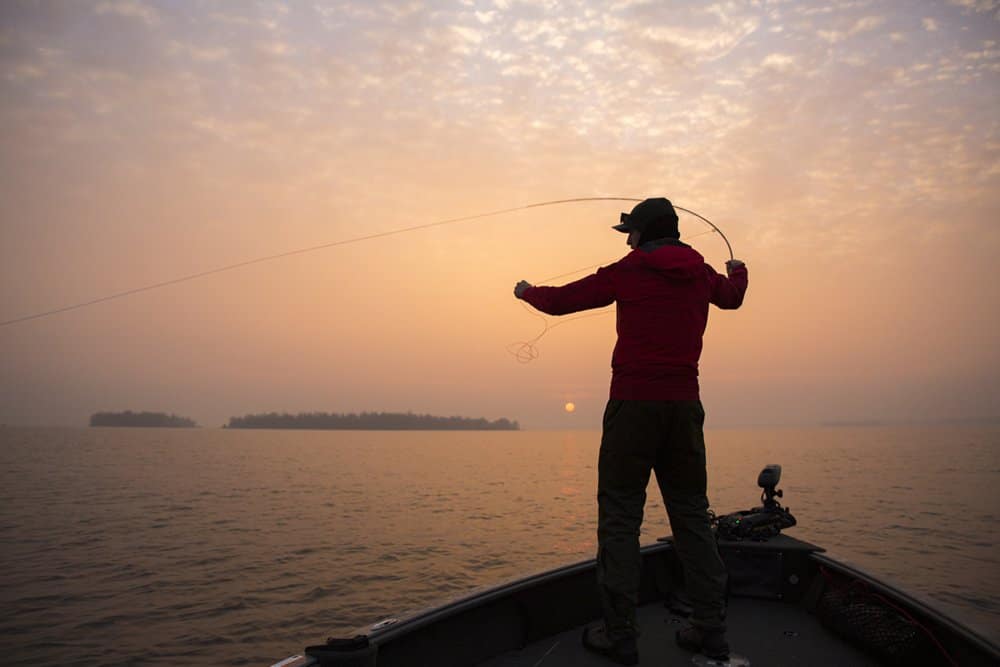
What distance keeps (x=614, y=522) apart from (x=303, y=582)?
11.9m

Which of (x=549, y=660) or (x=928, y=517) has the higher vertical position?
(x=549, y=660)

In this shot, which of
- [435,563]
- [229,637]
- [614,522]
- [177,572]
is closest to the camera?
[614,522]

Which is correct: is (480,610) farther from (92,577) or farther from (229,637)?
(92,577)

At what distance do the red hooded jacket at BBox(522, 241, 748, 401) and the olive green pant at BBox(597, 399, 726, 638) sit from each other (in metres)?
0.12

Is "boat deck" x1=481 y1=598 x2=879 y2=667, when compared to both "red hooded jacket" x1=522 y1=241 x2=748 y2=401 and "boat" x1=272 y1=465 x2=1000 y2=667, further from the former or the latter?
"red hooded jacket" x1=522 y1=241 x2=748 y2=401

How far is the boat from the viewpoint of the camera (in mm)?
3045

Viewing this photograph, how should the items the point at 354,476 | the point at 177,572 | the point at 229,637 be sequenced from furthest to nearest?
the point at 354,476 → the point at 177,572 → the point at 229,637

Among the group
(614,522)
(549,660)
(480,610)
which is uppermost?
(614,522)

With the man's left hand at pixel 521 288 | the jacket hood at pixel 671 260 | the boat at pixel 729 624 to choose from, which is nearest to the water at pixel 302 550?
the boat at pixel 729 624

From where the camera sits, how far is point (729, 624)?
13.1 feet

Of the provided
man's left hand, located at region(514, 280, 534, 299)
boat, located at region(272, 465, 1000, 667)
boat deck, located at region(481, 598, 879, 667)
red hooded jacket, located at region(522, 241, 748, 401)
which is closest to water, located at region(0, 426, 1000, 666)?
boat, located at region(272, 465, 1000, 667)

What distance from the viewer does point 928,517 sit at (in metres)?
24.0

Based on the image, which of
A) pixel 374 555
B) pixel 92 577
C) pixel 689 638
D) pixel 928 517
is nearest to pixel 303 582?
pixel 374 555

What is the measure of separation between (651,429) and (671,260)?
953 millimetres
